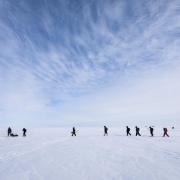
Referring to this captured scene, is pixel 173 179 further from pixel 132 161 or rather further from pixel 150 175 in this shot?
pixel 132 161

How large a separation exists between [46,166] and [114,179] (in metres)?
3.89

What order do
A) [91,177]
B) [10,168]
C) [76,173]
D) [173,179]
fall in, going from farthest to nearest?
[10,168] < [76,173] < [91,177] < [173,179]

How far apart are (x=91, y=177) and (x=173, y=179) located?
9.93 ft

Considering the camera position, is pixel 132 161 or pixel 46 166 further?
pixel 132 161

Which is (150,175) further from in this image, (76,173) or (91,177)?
(76,173)

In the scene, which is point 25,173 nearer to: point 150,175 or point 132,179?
point 132,179

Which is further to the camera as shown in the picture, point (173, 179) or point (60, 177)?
point (60, 177)

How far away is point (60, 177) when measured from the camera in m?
8.01

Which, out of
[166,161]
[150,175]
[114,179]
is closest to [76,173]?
[114,179]

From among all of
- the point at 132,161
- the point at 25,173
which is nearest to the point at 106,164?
the point at 132,161

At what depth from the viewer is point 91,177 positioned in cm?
793

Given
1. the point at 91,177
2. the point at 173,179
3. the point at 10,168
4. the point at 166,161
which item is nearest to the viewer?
the point at 173,179

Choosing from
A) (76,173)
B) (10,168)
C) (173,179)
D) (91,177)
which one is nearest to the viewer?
(173,179)

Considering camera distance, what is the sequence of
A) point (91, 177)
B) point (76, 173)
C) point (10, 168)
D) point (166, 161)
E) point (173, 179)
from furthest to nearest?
point (166, 161), point (10, 168), point (76, 173), point (91, 177), point (173, 179)
